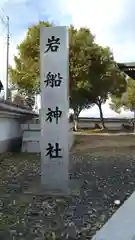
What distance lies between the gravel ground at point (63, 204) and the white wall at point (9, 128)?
10.5ft

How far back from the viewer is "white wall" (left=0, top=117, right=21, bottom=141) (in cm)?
1266

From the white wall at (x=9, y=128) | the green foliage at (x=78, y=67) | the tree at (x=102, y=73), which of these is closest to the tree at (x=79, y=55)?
the green foliage at (x=78, y=67)

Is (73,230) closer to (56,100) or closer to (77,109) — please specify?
(56,100)

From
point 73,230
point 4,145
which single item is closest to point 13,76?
point 4,145

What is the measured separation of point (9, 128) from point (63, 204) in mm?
8435

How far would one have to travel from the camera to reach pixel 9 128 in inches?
541

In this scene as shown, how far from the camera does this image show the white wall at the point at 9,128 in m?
12.7

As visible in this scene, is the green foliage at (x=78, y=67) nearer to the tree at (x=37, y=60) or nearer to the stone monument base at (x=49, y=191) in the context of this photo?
the tree at (x=37, y=60)

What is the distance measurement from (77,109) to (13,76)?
24.4 ft

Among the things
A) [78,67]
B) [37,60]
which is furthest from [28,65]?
[78,67]

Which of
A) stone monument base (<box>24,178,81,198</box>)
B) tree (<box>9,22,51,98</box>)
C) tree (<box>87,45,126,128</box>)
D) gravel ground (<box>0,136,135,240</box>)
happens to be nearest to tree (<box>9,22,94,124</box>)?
tree (<box>9,22,51,98</box>)

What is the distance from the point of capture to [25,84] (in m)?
24.1

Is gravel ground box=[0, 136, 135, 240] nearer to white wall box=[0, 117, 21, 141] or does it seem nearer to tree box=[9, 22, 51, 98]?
white wall box=[0, 117, 21, 141]

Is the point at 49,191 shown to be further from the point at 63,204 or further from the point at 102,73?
the point at 102,73
